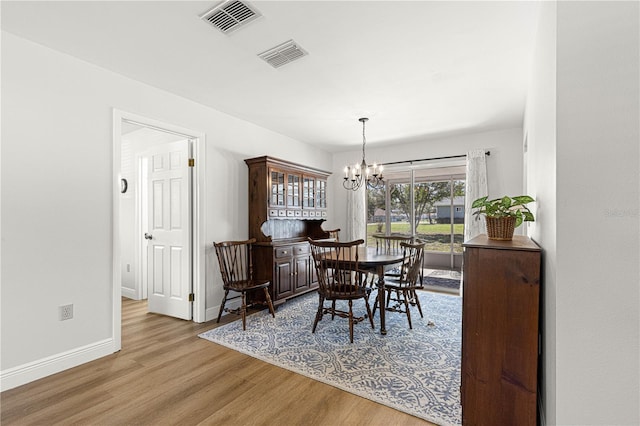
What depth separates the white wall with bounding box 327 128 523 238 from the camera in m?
4.60

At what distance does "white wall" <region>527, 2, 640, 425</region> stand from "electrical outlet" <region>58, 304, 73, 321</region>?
3.30m

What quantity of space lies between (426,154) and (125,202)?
5.08 m

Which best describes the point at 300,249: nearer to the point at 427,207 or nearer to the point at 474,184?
the point at 427,207

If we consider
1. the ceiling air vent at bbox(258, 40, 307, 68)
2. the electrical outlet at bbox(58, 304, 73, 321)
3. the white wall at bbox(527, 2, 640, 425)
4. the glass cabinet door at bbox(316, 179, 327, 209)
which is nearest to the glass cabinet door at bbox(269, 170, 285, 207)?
the glass cabinet door at bbox(316, 179, 327, 209)

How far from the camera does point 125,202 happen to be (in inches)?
184

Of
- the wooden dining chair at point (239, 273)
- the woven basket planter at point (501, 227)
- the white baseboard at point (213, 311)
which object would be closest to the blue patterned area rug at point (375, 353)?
the wooden dining chair at point (239, 273)

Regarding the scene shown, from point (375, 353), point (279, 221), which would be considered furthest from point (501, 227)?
point (279, 221)

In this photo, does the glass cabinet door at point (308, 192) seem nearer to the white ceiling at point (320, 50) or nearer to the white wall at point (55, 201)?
the white ceiling at point (320, 50)

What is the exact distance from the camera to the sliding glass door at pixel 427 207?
568 cm

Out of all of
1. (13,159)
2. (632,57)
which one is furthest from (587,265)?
(13,159)

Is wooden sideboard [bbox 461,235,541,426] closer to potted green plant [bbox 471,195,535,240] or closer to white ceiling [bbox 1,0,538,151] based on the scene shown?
potted green plant [bbox 471,195,535,240]

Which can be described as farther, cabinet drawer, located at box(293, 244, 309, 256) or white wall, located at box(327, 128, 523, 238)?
white wall, located at box(327, 128, 523, 238)

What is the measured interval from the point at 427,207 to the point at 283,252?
3204 millimetres

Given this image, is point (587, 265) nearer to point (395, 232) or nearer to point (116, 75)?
point (116, 75)
